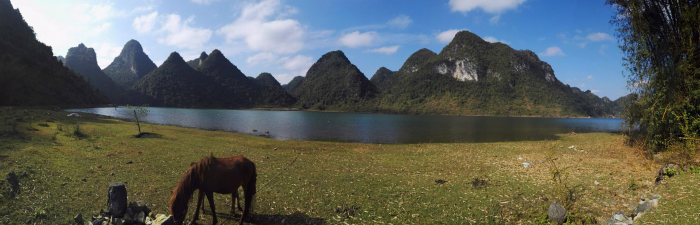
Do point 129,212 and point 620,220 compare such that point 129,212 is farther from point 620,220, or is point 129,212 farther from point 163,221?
point 620,220

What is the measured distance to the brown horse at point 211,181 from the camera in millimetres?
6176

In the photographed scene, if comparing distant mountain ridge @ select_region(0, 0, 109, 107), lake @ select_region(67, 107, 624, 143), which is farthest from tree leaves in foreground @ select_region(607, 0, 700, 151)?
distant mountain ridge @ select_region(0, 0, 109, 107)

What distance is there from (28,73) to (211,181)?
9958cm

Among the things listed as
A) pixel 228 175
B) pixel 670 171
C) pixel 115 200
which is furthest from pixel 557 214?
pixel 115 200

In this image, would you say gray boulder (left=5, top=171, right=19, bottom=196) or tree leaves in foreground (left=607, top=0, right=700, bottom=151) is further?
tree leaves in foreground (left=607, top=0, right=700, bottom=151)

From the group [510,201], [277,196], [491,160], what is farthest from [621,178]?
[277,196]

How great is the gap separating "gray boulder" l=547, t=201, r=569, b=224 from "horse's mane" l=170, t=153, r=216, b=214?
29.4 ft

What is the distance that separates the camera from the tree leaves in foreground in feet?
38.2

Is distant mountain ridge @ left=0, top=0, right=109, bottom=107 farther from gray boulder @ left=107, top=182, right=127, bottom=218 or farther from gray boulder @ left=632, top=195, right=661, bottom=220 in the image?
gray boulder @ left=632, top=195, right=661, bottom=220

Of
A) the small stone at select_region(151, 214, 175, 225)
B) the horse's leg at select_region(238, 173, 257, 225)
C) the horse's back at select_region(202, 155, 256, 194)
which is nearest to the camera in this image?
the small stone at select_region(151, 214, 175, 225)

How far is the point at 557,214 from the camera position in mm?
6723

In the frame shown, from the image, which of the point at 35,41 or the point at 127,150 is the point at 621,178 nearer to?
the point at 127,150

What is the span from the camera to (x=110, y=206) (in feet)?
20.5

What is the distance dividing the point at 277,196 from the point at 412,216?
16.1 ft
